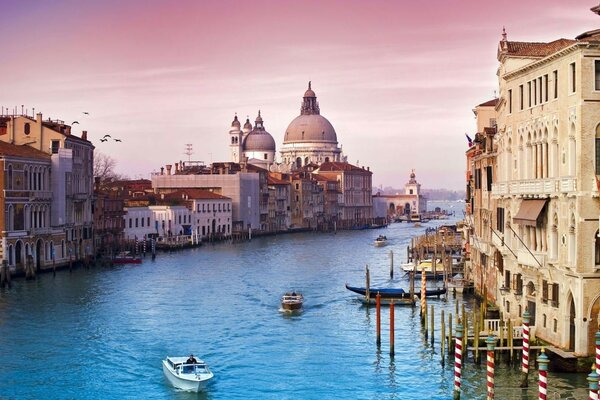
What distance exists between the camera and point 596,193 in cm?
1259

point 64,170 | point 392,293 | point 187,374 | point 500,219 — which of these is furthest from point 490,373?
point 64,170

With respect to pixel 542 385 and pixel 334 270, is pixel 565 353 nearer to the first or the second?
pixel 542 385

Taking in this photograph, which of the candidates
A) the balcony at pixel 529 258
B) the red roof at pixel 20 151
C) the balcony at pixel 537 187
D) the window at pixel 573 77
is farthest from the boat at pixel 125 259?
the window at pixel 573 77

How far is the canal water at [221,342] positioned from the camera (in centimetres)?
1375

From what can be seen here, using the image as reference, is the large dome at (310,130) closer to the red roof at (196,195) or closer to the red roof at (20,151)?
the red roof at (196,195)

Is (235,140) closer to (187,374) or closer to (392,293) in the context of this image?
(392,293)

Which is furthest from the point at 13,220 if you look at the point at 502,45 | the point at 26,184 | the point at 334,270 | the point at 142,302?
the point at 502,45

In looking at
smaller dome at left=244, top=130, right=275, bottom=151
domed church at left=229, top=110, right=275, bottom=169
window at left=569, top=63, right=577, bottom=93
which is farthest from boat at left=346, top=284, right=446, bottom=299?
smaller dome at left=244, top=130, right=275, bottom=151

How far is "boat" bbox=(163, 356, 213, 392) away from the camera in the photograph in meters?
13.7

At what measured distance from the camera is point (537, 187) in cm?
1412

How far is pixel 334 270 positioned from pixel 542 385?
21381 mm

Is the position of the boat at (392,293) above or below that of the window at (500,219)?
below

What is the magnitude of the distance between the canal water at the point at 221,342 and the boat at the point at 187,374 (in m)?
0.14

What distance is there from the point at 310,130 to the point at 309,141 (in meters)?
1.05
